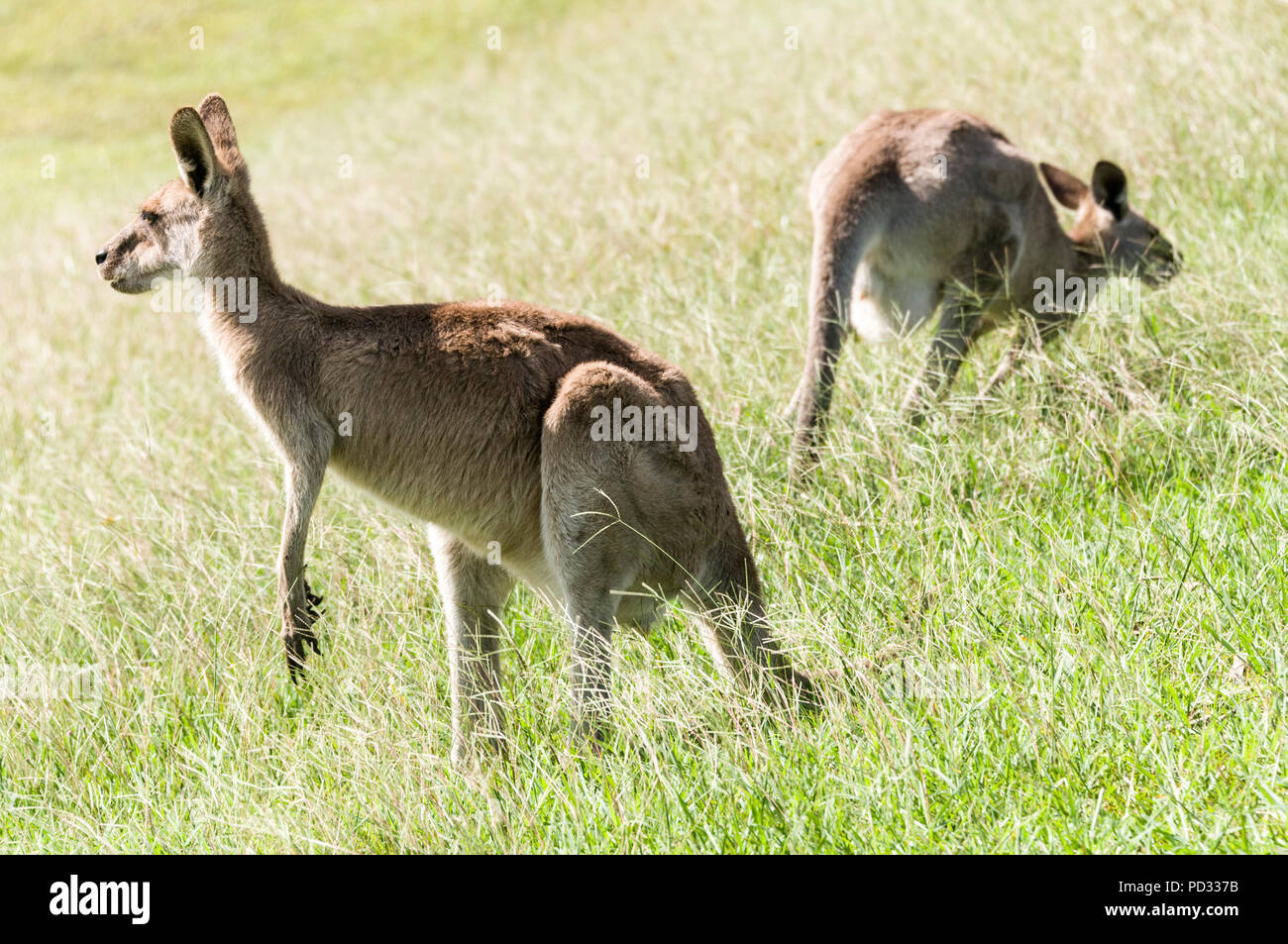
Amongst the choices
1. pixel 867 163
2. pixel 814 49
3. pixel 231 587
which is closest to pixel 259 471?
pixel 231 587

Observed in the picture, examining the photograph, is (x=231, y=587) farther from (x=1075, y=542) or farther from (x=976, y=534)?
(x=1075, y=542)

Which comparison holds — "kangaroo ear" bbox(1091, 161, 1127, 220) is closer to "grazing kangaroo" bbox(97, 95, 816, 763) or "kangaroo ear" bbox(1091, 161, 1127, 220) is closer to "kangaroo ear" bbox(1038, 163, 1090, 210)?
"kangaroo ear" bbox(1038, 163, 1090, 210)

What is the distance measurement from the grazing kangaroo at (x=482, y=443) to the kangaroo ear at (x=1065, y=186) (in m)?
3.46

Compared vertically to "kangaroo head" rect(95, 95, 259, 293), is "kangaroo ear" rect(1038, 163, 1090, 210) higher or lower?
higher

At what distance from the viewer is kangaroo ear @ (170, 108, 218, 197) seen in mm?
3555

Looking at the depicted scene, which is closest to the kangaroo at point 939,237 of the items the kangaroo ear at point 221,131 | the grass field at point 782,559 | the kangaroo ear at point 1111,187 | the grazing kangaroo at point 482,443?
the kangaroo ear at point 1111,187

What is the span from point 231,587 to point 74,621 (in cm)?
53

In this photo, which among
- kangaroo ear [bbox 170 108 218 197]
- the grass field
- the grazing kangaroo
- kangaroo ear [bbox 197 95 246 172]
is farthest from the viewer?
kangaroo ear [bbox 197 95 246 172]

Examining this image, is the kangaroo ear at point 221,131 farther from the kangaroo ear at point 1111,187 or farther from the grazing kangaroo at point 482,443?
the kangaroo ear at point 1111,187

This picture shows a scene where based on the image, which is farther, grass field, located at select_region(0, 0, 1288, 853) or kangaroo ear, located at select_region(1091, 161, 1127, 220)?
kangaroo ear, located at select_region(1091, 161, 1127, 220)

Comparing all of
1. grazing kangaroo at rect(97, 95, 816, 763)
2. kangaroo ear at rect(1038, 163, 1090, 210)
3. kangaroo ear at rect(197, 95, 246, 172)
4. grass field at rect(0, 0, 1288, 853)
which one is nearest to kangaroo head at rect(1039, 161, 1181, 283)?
kangaroo ear at rect(1038, 163, 1090, 210)

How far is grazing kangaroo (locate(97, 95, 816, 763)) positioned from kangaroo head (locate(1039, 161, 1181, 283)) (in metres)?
3.22

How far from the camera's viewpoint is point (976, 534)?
3.81 metres
